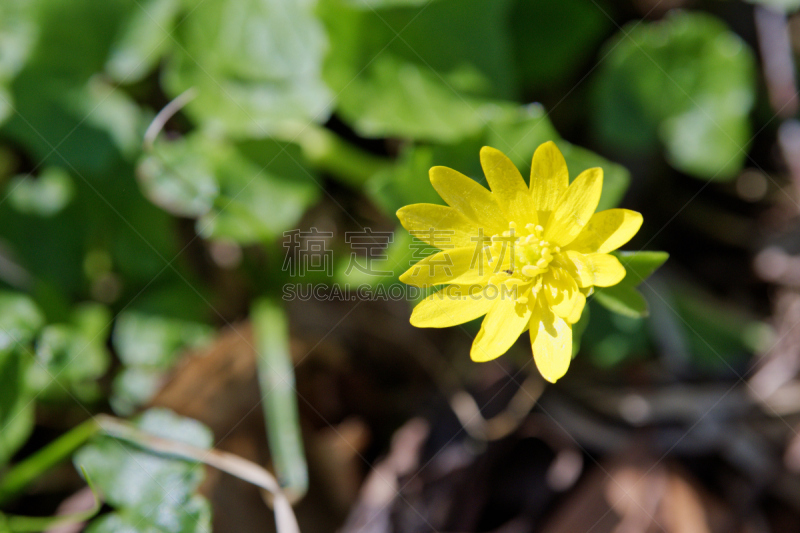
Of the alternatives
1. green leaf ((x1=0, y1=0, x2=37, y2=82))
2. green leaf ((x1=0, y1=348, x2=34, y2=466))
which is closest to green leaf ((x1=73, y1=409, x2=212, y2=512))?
green leaf ((x1=0, y1=348, x2=34, y2=466))

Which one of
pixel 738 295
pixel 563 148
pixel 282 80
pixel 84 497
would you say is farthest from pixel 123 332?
pixel 738 295

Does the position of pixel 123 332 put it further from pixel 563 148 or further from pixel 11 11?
pixel 563 148

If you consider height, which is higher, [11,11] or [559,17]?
[559,17]

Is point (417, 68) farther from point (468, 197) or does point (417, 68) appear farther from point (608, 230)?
point (608, 230)

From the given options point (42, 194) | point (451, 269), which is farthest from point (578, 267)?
point (42, 194)

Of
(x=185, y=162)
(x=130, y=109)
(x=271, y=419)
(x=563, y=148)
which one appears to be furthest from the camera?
(x=130, y=109)

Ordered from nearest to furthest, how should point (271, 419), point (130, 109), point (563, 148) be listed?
1. point (563, 148)
2. point (271, 419)
3. point (130, 109)
